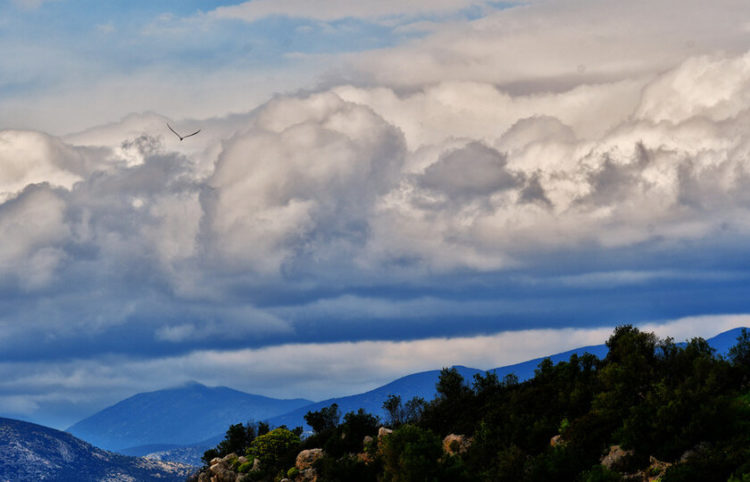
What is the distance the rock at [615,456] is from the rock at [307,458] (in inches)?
2939

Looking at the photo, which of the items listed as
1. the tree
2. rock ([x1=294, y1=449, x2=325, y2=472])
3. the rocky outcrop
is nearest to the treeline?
the tree

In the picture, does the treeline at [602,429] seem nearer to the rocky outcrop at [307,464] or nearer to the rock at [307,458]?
the rocky outcrop at [307,464]

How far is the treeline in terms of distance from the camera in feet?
399

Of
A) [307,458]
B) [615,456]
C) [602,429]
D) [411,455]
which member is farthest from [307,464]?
[615,456]

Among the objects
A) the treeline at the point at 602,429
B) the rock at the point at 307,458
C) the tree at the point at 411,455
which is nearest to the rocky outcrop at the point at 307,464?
the rock at the point at 307,458

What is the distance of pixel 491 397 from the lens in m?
191

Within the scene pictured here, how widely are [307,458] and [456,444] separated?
38701mm

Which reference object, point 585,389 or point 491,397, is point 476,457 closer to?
point 585,389

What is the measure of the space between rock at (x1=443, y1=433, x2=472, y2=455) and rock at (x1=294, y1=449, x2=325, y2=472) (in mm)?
33246

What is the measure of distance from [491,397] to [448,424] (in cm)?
1009

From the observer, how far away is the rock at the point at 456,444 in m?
165

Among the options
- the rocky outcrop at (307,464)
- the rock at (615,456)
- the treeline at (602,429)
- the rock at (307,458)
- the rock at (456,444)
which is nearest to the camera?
the treeline at (602,429)

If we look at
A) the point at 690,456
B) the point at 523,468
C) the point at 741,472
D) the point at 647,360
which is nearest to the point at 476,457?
the point at 523,468

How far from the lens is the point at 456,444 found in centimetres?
16650
